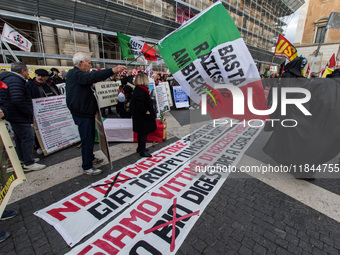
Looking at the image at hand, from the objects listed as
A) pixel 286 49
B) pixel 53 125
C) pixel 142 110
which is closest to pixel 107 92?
pixel 53 125

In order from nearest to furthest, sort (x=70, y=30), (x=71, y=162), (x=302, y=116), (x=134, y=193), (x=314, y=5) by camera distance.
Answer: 1. (x=134, y=193)
2. (x=302, y=116)
3. (x=71, y=162)
4. (x=70, y=30)
5. (x=314, y=5)

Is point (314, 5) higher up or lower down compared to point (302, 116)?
higher up

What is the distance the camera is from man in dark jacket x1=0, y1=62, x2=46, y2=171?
10.5 ft

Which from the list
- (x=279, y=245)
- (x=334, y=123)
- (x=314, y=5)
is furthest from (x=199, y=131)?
(x=314, y=5)

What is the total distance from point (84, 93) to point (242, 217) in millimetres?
3070

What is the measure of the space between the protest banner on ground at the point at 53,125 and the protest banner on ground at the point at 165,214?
281 cm

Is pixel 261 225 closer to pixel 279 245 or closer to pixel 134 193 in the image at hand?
pixel 279 245

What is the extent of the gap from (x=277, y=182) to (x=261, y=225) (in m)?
1.29

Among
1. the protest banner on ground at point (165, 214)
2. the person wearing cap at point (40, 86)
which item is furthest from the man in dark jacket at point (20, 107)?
the protest banner on ground at point (165, 214)

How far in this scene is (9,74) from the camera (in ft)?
10.4

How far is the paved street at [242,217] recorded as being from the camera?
2.01 m

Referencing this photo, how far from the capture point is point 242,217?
2422mm

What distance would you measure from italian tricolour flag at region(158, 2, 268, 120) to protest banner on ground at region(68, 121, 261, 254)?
1.25m

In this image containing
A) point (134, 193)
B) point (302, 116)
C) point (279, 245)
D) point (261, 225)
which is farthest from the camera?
point (302, 116)
